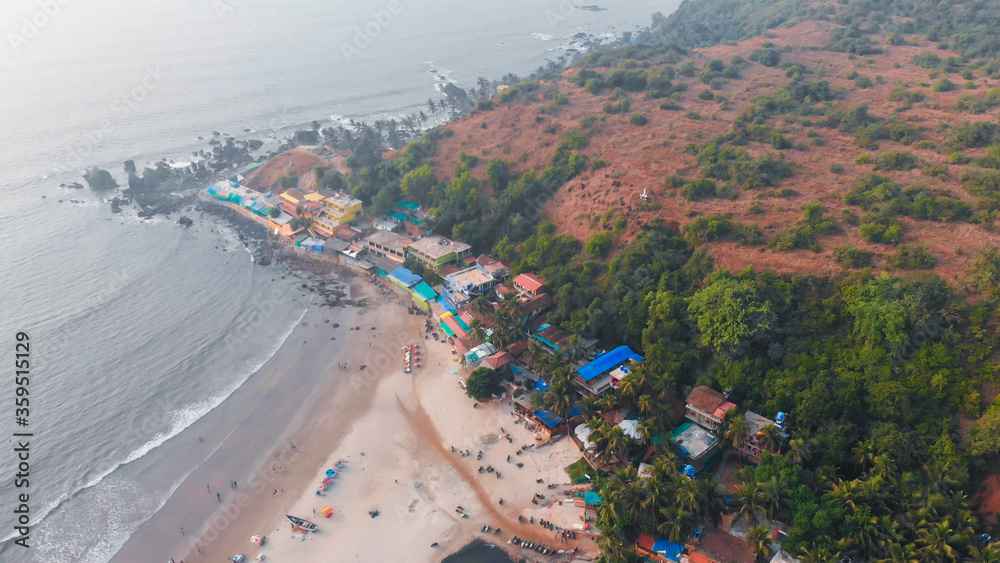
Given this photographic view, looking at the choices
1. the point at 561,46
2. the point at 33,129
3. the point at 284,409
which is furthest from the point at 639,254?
the point at 561,46

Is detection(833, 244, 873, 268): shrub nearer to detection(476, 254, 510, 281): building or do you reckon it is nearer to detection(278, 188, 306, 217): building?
detection(476, 254, 510, 281): building

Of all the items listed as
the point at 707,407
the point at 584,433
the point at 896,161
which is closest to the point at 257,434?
the point at 584,433

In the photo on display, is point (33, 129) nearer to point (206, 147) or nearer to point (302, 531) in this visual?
point (206, 147)

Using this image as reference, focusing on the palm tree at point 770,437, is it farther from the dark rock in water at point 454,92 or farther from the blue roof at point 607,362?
the dark rock in water at point 454,92

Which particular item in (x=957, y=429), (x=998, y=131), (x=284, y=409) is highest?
(x=998, y=131)

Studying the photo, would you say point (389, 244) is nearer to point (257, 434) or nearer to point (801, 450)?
point (257, 434)

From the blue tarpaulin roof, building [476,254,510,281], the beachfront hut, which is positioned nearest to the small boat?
the blue tarpaulin roof

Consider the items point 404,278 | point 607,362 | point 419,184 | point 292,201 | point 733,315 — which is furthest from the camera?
point 292,201
